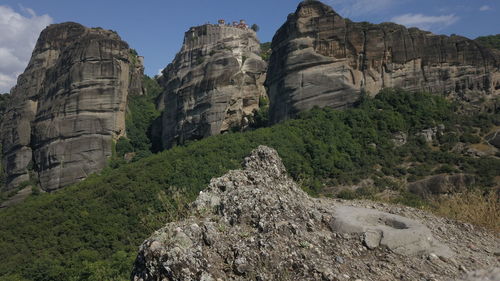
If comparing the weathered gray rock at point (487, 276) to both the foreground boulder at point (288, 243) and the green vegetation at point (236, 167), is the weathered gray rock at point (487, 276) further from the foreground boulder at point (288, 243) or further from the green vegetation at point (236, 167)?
the green vegetation at point (236, 167)

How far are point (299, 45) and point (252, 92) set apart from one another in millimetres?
8869

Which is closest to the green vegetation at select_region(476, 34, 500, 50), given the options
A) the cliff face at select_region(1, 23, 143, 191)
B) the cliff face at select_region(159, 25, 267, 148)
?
the cliff face at select_region(159, 25, 267, 148)

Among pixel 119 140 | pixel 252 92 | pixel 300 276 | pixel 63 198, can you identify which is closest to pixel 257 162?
pixel 300 276

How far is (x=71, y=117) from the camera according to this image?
143ft

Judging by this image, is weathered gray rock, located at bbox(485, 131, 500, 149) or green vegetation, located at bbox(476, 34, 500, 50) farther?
green vegetation, located at bbox(476, 34, 500, 50)

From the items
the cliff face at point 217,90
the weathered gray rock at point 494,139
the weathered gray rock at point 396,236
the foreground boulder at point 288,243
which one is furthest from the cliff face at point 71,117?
the weathered gray rock at point 396,236

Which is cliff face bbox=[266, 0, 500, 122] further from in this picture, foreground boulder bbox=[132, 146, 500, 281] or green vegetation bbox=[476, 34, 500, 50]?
foreground boulder bbox=[132, 146, 500, 281]

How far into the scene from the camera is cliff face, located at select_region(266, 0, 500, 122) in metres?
35.8

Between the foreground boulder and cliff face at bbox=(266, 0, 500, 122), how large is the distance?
3029cm

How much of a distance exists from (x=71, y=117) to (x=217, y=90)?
1416cm

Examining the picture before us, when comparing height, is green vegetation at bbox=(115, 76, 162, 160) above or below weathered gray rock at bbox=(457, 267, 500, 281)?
above

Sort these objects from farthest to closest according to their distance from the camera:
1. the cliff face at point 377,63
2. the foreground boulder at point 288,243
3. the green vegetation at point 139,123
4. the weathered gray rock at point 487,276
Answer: the green vegetation at point 139,123 → the cliff face at point 377,63 → the foreground boulder at point 288,243 → the weathered gray rock at point 487,276

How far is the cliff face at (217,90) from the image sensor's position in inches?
1738

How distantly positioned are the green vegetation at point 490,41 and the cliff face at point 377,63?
10599 mm
